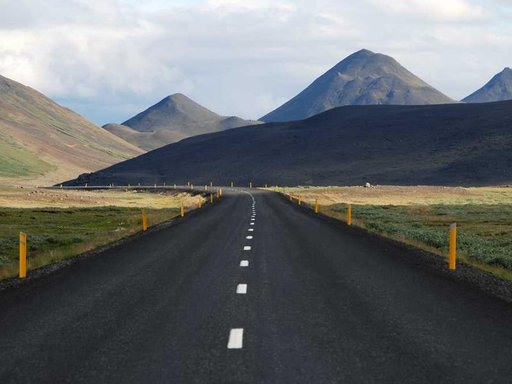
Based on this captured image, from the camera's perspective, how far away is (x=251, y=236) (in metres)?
26.1

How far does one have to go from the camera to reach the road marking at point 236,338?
853 centimetres

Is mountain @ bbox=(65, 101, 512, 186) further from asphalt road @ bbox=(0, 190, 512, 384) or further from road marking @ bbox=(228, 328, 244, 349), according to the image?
road marking @ bbox=(228, 328, 244, 349)

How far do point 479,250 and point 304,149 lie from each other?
159 metres

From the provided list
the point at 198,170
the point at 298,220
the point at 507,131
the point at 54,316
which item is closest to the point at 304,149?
the point at 198,170

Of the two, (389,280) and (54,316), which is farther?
(389,280)

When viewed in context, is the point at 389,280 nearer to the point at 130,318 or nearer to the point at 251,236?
the point at 130,318

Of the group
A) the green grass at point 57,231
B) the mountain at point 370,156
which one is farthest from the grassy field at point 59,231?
the mountain at point 370,156

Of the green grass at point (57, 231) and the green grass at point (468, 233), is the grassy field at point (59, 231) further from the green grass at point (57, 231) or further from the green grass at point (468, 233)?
the green grass at point (468, 233)

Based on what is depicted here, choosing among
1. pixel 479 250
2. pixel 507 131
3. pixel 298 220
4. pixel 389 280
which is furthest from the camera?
pixel 507 131

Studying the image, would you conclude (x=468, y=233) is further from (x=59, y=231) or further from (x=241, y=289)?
(x=241, y=289)

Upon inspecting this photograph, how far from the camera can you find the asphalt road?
749cm

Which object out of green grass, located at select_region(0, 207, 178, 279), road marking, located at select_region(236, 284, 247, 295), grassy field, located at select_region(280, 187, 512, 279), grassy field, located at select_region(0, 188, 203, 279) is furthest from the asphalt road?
grassy field, located at select_region(280, 187, 512, 279)

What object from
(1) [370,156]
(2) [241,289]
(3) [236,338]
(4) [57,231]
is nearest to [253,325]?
(3) [236,338]

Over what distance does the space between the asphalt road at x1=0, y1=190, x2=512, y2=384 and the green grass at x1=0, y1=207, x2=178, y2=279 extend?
403cm
